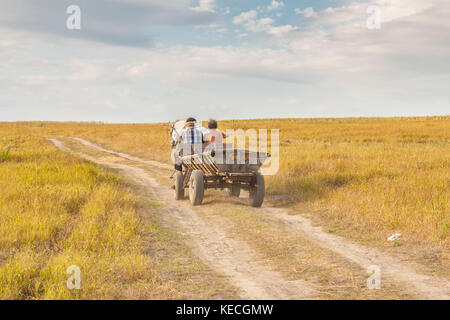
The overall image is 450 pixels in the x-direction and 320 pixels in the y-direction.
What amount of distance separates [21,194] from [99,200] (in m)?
1.95

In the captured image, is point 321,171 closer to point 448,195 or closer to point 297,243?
point 448,195

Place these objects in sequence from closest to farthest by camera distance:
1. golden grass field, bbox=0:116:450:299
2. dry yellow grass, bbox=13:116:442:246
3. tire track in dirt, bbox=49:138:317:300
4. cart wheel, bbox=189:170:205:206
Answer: tire track in dirt, bbox=49:138:317:300 → golden grass field, bbox=0:116:450:299 → dry yellow grass, bbox=13:116:442:246 → cart wheel, bbox=189:170:205:206

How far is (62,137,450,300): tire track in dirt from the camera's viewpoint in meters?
4.98

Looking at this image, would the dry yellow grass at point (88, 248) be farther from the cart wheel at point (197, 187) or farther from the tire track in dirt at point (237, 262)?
the cart wheel at point (197, 187)

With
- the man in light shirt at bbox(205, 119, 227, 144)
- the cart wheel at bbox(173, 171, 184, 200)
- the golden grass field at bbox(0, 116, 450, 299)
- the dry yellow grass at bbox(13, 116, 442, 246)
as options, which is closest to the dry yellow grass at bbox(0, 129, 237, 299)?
the golden grass field at bbox(0, 116, 450, 299)

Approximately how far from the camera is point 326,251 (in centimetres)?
654

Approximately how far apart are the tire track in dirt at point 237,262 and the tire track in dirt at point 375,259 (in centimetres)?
144

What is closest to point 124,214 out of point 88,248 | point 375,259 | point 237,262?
point 88,248

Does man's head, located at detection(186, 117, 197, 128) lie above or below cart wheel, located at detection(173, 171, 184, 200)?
above

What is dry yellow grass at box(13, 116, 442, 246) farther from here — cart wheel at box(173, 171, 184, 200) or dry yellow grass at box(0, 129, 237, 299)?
dry yellow grass at box(0, 129, 237, 299)

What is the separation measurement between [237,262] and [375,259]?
7.73ft

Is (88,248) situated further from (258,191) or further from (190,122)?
(190,122)

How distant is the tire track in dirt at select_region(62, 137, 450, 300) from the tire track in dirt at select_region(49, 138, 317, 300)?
1437 millimetres

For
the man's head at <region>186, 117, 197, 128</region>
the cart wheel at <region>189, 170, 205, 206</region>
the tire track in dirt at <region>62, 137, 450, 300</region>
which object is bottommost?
the tire track in dirt at <region>62, 137, 450, 300</region>
